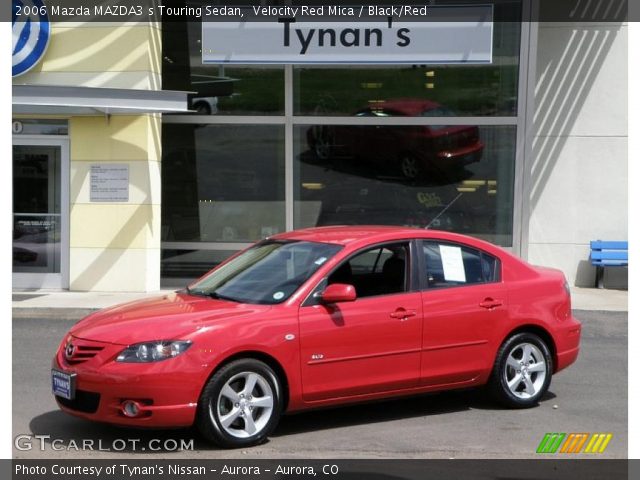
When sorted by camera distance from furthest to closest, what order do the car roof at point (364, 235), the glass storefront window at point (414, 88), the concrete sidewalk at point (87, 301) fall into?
the glass storefront window at point (414, 88) → the concrete sidewalk at point (87, 301) → the car roof at point (364, 235)

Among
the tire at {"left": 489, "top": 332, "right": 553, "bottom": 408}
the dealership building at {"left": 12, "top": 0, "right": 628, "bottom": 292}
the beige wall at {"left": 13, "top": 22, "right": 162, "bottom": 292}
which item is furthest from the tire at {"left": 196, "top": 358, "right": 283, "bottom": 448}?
the dealership building at {"left": 12, "top": 0, "right": 628, "bottom": 292}

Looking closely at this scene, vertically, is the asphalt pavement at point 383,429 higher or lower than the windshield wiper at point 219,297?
lower

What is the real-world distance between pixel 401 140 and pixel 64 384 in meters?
10.4

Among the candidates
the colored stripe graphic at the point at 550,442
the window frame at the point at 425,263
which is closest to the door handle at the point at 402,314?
the window frame at the point at 425,263

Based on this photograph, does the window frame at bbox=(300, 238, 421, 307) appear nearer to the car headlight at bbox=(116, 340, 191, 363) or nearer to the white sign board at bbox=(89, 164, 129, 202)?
the car headlight at bbox=(116, 340, 191, 363)

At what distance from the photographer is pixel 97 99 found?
1320 cm

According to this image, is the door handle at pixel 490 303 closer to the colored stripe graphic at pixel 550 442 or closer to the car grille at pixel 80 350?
the colored stripe graphic at pixel 550 442

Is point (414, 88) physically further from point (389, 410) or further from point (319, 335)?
point (319, 335)

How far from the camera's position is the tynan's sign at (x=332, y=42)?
14.8 metres

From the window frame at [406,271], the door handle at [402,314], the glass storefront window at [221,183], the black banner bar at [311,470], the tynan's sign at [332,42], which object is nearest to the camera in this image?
the black banner bar at [311,470]

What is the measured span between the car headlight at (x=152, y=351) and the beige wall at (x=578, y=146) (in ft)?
35.1

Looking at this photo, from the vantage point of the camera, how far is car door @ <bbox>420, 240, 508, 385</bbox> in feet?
24.3

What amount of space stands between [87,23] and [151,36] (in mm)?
1038

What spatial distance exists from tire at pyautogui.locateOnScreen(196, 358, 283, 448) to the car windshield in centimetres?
64
